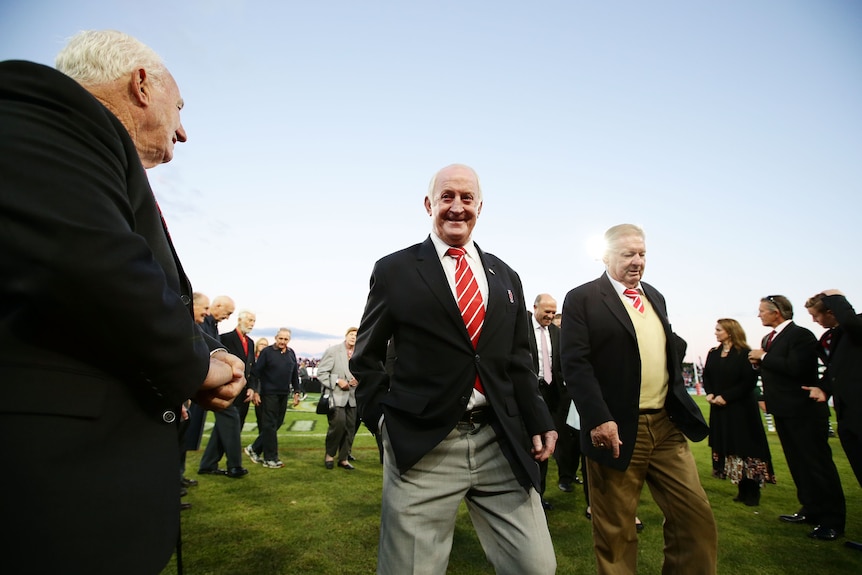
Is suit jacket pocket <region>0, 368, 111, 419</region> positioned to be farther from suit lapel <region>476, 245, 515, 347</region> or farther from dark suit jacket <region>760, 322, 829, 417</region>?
dark suit jacket <region>760, 322, 829, 417</region>

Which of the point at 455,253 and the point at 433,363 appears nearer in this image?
the point at 433,363

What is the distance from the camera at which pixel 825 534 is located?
5082mm

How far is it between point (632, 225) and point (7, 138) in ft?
12.1

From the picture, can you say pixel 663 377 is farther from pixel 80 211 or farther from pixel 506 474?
pixel 80 211

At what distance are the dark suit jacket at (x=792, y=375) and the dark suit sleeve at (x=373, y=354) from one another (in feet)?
19.5

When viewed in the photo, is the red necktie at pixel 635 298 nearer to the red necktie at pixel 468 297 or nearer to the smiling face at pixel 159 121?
the red necktie at pixel 468 297

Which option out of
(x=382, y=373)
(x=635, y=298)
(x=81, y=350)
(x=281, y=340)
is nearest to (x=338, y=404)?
(x=281, y=340)

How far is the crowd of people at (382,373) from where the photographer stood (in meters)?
1.01

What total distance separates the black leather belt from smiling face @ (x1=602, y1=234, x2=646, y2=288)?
185cm

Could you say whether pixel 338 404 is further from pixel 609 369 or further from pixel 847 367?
pixel 847 367

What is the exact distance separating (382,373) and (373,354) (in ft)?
0.44

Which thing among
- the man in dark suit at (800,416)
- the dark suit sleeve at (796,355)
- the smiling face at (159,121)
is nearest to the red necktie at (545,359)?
the man in dark suit at (800,416)

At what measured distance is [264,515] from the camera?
5477 mm

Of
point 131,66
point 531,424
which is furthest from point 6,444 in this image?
point 531,424
